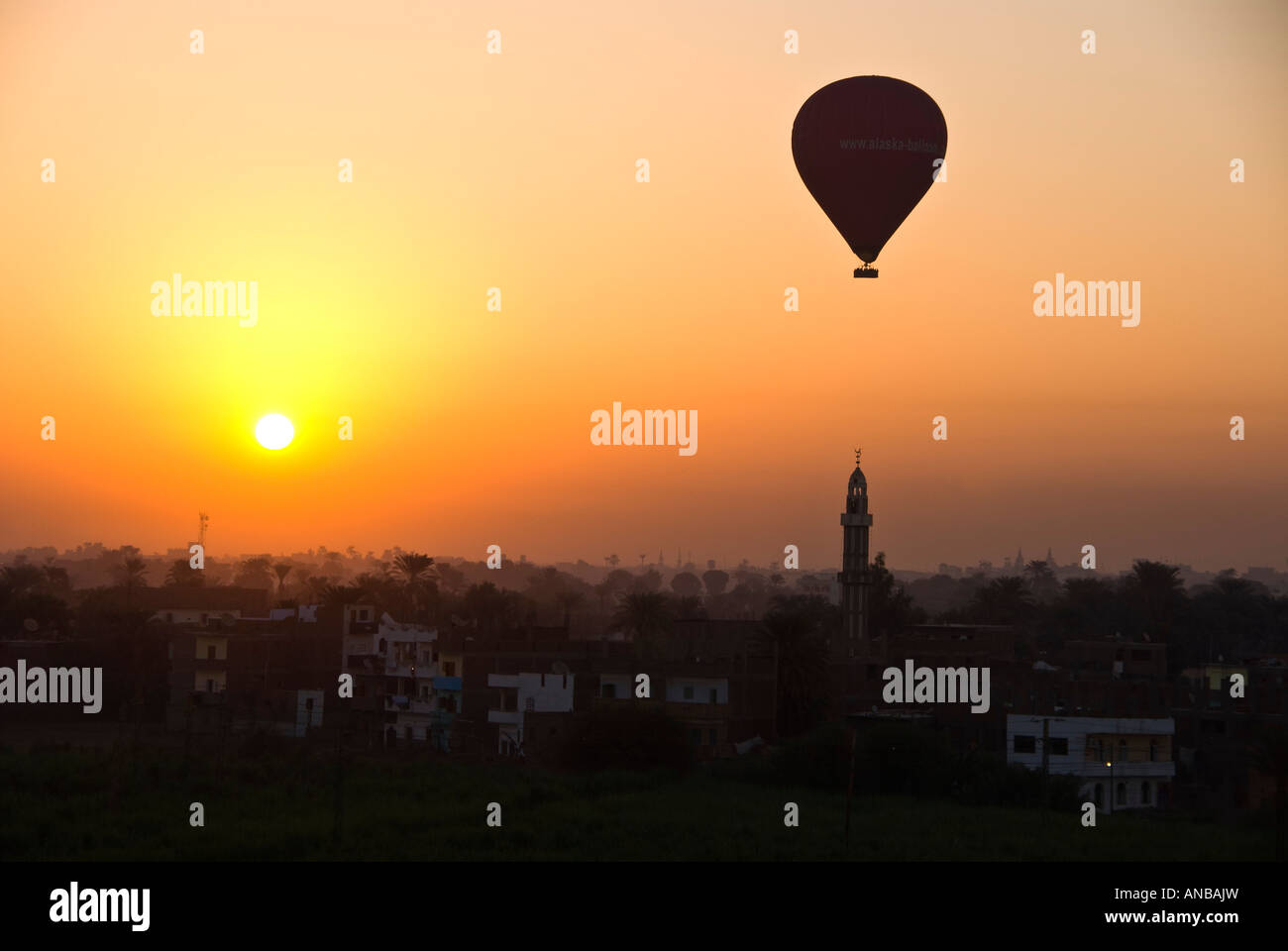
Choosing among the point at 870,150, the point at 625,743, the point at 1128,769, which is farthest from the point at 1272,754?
the point at 870,150

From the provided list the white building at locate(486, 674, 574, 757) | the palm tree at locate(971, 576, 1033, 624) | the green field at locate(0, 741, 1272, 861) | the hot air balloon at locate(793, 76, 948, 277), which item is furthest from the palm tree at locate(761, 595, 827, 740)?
the palm tree at locate(971, 576, 1033, 624)

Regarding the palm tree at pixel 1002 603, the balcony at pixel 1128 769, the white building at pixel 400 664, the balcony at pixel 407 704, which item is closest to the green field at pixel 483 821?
the balcony at pixel 1128 769

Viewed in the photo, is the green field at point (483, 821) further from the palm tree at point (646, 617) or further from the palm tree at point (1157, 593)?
the palm tree at point (1157, 593)

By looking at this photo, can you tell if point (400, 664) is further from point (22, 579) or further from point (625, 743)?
point (22, 579)

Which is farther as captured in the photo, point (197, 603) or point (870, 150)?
point (197, 603)

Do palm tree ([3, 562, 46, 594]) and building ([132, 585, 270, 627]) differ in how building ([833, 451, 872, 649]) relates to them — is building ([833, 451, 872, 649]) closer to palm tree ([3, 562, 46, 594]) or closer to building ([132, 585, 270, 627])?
building ([132, 585, 270, 627])
